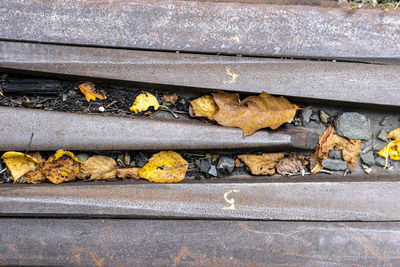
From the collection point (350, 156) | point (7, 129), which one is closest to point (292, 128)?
point (350, 156)

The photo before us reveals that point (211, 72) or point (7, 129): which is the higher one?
point (211, 72)

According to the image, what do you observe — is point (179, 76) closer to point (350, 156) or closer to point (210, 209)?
point (210, 209)

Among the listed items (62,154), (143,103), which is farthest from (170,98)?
(62,154)

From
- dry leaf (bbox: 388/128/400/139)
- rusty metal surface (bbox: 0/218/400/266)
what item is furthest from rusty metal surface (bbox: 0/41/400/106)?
rusty metal surface (bbox: 0/218/400/266)

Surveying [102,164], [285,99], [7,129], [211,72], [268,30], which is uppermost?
[268,30]

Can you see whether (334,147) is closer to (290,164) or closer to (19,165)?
(290,164)
